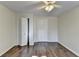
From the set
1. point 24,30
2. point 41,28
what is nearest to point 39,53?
point 24,30

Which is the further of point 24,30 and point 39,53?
point 24,30

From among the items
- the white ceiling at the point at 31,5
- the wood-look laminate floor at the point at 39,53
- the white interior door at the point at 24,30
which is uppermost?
the white ceiling at the point at 31,5

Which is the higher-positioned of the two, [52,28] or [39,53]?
[52,28]

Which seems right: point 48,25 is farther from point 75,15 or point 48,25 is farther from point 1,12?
point 1,12

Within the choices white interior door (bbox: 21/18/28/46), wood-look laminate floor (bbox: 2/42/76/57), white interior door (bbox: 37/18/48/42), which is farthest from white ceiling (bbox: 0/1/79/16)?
white interior door (bbox: 37/18/48/42)

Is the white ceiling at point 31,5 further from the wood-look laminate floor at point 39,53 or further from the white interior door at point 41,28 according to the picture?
the white interior door at point 41,28

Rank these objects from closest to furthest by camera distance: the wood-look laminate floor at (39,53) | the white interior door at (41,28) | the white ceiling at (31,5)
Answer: the white ceiling at (31,5), the wood-look laminate floor at (39,53), the white interior door at (41,28)

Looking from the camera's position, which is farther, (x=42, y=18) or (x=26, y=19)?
(x=42, y=18)

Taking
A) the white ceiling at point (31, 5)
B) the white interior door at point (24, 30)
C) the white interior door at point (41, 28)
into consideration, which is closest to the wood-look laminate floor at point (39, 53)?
the white interior door at point (24, 30)

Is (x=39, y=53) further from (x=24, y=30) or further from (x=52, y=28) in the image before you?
(x=52, y=28)

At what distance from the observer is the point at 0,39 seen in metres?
3.94

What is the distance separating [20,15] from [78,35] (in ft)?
10.3

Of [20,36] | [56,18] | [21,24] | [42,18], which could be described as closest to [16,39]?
[20,36]

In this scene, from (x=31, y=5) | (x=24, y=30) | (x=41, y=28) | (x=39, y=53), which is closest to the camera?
(x=31, y=5)
